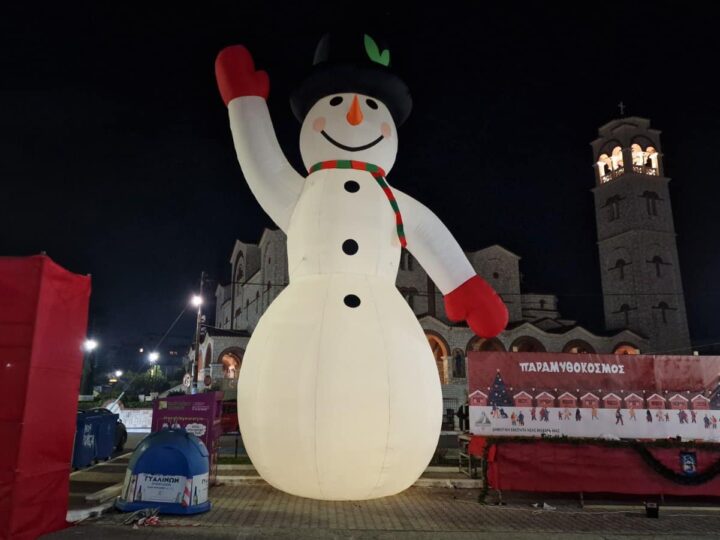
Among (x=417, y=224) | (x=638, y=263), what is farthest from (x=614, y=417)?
(x=638, y=263)

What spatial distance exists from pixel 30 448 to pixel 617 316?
129 feet

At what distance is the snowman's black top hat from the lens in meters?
8.37

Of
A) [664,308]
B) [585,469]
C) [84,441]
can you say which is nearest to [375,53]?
[585,469]

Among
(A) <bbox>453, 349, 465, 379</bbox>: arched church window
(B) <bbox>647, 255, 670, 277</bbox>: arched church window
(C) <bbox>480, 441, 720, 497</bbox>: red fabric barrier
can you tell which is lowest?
(C) <bbox>480, 441, 720, 497</bbox>: red fabric barrier

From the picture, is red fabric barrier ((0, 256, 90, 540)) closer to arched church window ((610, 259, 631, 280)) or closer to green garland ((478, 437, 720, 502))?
green garland ((478, 437, 720, 502))

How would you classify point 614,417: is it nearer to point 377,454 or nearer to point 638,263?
point 377,454

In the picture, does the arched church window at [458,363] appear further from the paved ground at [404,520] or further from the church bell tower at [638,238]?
the paved ground at [404,520]

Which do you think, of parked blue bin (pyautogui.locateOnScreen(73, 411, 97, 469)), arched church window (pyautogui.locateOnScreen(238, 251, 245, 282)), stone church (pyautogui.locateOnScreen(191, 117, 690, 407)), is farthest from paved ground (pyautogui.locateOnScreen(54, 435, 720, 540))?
arched church window (pyautogui.locateOnScreen(238, 251, 245, 282))

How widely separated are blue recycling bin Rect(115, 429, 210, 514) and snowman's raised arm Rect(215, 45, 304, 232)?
3.66 meters

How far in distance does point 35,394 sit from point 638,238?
39516 millimetres

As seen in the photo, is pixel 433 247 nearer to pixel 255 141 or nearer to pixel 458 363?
pixel 255 141

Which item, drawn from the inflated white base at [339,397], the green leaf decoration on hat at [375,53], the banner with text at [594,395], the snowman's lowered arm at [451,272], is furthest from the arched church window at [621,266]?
the inflated white base at [339,397]

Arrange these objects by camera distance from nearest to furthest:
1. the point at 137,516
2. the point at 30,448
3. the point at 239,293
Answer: the point at 30,448 < the point at 137,516 < the point at 239,293

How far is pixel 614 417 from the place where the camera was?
9.50m
